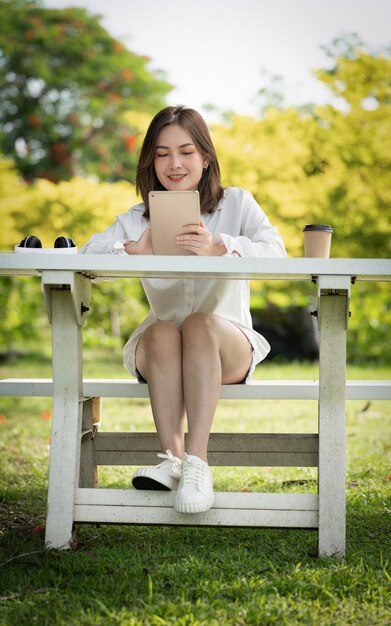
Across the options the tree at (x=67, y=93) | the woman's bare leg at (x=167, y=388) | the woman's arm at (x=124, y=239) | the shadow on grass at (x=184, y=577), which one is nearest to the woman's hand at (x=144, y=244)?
the woman's arm at (x=124, y=239)

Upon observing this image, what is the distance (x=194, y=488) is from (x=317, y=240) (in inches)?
29.5

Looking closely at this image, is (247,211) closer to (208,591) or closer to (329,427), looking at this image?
(329,427)

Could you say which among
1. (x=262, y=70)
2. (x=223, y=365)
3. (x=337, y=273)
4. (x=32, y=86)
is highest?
(x=32, y=86)

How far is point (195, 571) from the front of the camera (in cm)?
199

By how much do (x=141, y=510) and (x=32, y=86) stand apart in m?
13.5

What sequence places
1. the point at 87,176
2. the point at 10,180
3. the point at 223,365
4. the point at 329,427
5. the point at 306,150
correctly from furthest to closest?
1. the point at 87,176
2. the point at 10,180
3. the point at 306,150
4. the point at 223,365
5. the point at 329,427

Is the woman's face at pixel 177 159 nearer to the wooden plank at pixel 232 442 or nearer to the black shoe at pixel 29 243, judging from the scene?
the black shoe at pixel 29 243

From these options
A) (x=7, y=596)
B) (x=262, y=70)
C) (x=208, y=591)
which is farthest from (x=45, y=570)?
(x=262, y=70)

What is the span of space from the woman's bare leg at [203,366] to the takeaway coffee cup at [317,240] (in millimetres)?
320

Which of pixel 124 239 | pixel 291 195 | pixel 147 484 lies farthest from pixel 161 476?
pixel 291 195

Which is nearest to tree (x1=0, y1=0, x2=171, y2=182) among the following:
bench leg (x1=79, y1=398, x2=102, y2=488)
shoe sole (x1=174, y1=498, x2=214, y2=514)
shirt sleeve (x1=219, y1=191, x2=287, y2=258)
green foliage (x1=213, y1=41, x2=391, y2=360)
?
green foliage (x1=213, y1=41, x2=391, y2=360)

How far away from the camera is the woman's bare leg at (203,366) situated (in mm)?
2186

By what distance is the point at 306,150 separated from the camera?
8375 mm

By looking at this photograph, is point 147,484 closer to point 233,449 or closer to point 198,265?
point 233,449
